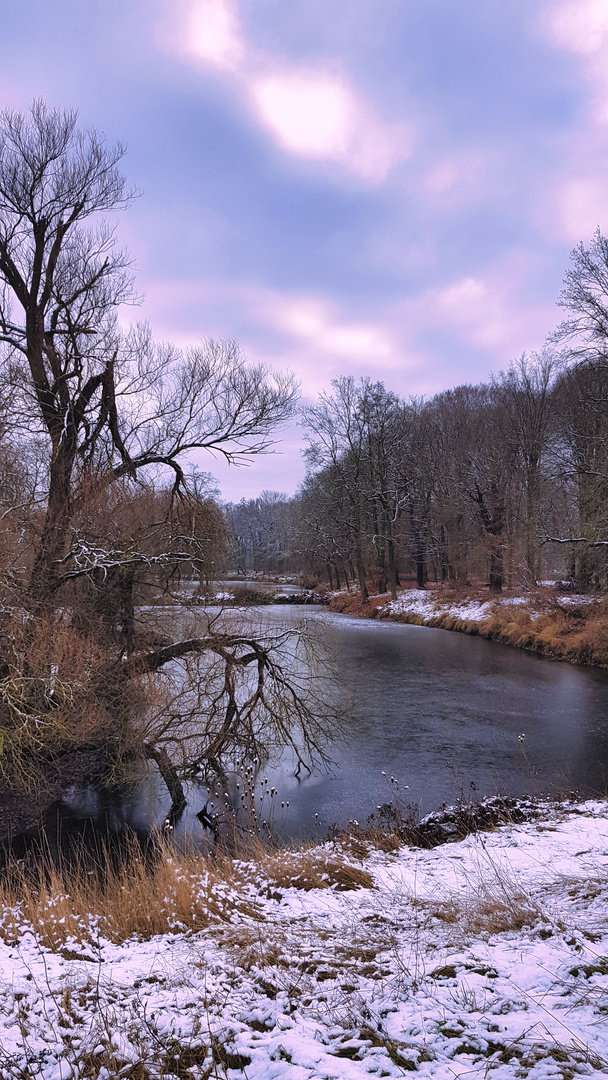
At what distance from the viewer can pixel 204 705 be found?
11.4 metres

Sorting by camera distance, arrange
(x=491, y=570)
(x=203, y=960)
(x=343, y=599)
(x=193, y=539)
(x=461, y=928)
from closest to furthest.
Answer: (x=203, y=960) → (x=461, y=928) → (x=193, y=539) → (x=491, y=570) → (x=343, y=599)

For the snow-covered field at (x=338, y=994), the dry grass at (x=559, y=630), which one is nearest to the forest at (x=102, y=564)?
the snow-covered field at (x=338, y=994)

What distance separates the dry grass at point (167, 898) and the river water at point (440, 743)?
2.39m

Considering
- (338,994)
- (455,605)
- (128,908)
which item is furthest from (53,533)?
(455,605)

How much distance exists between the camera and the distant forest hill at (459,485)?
24875 millimetres

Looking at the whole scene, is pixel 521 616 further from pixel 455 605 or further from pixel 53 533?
pixel 53 533

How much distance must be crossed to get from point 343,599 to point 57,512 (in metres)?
25.7

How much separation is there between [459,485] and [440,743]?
795 inches

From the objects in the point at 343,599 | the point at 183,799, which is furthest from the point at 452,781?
the point at 343,599

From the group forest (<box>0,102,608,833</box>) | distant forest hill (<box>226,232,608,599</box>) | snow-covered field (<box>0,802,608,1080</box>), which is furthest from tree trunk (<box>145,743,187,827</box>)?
distant forest hill (<box>226,232,608,599</box>)

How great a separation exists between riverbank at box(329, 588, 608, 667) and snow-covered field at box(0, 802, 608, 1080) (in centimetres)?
1529

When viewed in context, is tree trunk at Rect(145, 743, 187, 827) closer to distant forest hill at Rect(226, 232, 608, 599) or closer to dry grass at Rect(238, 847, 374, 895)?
dry grass at Rect(238, 847, 374, 895)

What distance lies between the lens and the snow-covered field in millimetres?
2648

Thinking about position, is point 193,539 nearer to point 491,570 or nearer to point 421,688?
point 421,688
